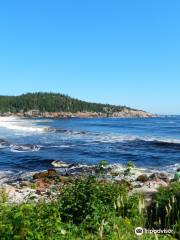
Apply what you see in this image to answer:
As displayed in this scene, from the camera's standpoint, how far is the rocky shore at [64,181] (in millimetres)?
13640

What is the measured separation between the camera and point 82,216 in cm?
963

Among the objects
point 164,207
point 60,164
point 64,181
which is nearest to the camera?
point 164,207

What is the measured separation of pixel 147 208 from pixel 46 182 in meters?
9.73

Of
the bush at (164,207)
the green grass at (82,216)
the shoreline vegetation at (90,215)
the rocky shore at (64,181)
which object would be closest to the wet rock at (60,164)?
the rocky shore at (64,181)

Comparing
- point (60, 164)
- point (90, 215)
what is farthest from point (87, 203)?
point (60, 164)

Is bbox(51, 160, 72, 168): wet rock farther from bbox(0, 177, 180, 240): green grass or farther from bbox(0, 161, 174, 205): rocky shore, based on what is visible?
bbox(0, 177, 180, 240): green grass

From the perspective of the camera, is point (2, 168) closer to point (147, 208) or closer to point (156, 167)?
point (156, 167)

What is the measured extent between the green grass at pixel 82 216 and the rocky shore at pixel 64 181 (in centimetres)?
107

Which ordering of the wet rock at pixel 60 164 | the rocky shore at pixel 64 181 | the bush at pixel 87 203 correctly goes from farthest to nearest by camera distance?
the wet rock at pixel 60 164, the rocky shore at pixel 64 181, the bush at pixel 87 203

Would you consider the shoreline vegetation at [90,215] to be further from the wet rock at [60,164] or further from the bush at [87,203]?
the wet rock at [60,164]

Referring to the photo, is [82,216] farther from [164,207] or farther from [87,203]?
[164,207]

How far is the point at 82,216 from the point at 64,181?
6.32 m

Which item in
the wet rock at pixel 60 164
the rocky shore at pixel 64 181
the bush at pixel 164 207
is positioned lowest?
the wet rock at pixel 60 164

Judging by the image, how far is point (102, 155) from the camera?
37.7 metres
